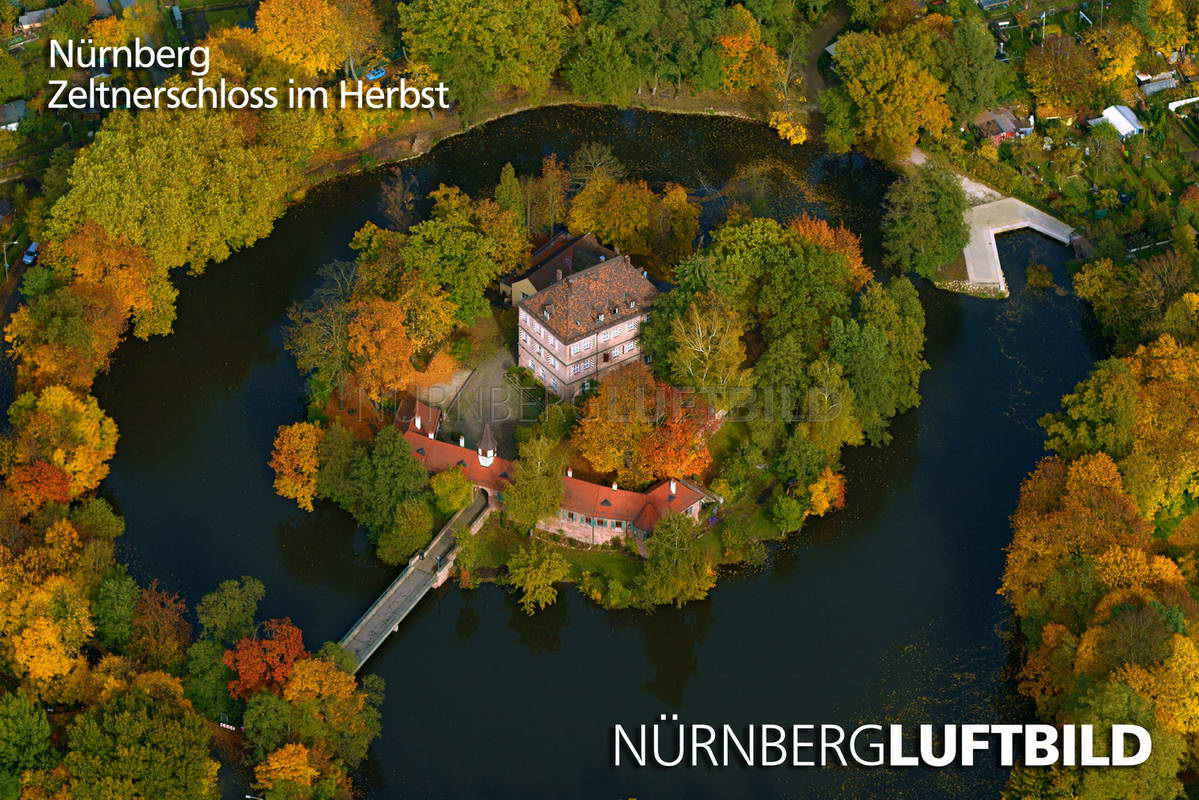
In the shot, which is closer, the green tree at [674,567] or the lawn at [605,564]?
the green tree at [674,567]

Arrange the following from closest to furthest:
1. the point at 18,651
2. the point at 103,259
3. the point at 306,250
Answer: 1. the point at 18,651
2. the point at 103,259
3. the point at 306,250

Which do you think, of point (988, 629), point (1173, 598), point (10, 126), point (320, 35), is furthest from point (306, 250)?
point (1173, 598)

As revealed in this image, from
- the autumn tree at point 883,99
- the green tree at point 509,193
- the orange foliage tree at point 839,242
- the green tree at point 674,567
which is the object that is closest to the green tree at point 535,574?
the green tree at point 674,567

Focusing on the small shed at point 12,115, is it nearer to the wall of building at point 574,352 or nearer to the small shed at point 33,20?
the small shed at point 33,20

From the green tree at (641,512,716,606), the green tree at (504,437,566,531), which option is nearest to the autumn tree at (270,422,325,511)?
the green tree at (504,437,566,531)

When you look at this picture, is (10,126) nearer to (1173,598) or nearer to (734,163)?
(734,163)

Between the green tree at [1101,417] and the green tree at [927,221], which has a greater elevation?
the green tree at [927,221]
